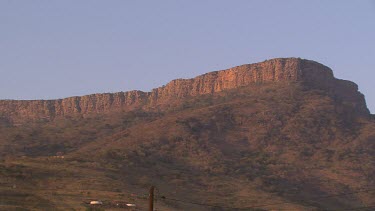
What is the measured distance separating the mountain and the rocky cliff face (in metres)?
0.24

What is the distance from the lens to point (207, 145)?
107 m

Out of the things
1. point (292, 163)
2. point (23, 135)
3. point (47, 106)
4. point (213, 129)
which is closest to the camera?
point (292, 163)

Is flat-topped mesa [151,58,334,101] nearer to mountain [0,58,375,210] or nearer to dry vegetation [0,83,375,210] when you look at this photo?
mountain [0,58,375,210]

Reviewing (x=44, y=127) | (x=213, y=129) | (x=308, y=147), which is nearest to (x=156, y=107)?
(x=44, y=127)

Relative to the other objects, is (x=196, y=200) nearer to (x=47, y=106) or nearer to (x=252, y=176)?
(x=252, y=176)

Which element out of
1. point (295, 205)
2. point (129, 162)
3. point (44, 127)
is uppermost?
point (44, 127)

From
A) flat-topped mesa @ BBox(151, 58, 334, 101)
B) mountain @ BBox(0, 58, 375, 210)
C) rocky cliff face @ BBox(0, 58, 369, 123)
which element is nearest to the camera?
mountain @ BBox(0, 58, 375, 210)

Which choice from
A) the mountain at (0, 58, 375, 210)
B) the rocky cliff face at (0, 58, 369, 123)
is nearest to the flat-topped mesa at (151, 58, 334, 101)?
the rocky cliff face at (0, 58, 369, 123)

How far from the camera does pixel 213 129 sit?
11262 centimetres

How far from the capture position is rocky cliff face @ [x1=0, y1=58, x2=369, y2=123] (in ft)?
442

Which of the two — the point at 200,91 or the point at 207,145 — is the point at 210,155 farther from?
the point at 200,91

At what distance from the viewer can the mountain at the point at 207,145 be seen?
258 feet

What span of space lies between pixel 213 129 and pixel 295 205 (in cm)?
3301

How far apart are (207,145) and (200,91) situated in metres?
38.8
